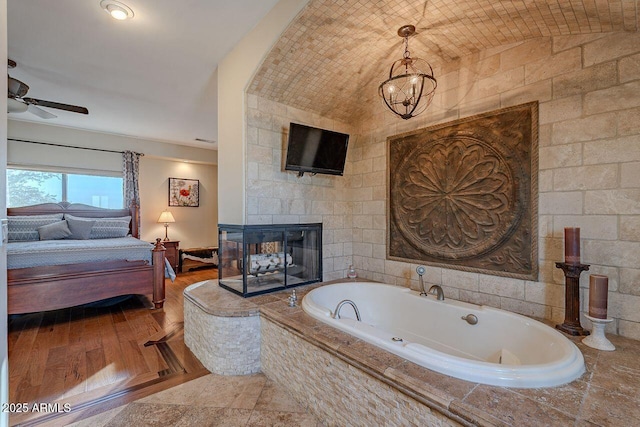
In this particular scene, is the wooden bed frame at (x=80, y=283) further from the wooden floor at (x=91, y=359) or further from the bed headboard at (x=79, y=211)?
the bed headboard at (x=79, y=211)

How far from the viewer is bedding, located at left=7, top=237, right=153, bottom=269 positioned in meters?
3.10

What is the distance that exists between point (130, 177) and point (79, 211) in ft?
3.16

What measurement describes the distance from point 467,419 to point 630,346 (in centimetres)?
129

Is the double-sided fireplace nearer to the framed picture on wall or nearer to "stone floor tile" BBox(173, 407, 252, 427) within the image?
"stone floor tile" BBox(173, 407, 252, 427)

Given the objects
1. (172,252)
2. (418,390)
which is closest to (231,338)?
(418,390)

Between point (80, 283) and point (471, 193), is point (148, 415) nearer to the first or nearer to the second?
point (80, 283)

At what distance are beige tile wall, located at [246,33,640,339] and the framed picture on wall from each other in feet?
13.6

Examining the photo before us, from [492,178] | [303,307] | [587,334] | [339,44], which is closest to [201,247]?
[303,307]

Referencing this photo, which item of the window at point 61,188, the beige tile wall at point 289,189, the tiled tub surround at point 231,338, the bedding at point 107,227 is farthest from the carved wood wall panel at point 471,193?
the window at point 61,188

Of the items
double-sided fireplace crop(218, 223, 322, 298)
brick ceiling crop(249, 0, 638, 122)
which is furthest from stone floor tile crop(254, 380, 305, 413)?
brick ceiling crop(249, 0, 638, 122)

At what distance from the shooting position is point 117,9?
2016 millimetres

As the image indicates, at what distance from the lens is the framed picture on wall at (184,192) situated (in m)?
5.93

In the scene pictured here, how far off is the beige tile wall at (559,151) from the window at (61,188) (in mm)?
4234

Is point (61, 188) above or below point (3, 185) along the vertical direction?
above
